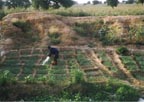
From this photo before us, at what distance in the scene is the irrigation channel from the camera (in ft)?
51.8

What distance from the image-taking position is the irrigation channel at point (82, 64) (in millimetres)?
15788

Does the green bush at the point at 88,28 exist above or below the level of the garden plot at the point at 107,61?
above

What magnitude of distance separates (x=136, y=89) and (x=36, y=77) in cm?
358

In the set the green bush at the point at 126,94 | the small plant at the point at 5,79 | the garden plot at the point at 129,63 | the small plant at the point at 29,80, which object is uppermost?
the small plant at the point at 5,79

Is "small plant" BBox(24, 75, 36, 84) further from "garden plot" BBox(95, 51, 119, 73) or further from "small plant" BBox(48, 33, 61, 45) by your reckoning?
"small plant" BBox(48, 33, 61, 45)

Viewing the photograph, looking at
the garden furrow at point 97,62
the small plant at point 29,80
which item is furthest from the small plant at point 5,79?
the garden furrow at point 97,62

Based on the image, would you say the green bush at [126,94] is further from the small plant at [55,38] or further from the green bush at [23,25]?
the green bush at [23,25]

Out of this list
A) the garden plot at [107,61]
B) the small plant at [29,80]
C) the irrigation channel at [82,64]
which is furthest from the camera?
the garden plot at [107,61]

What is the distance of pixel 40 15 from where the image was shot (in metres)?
21.2

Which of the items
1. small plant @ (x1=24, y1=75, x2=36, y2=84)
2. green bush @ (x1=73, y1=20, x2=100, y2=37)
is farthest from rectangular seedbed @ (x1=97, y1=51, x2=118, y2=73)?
small plant @ (x1=24, y1=75, x2=36, y2=84)

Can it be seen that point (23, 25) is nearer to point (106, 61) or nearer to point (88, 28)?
point (88, 28)

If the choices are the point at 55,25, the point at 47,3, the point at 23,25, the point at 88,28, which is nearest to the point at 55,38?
the point at 55,25

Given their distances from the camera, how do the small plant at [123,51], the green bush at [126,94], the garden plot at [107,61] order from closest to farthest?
1. the green bush at [126,94]
2. the garden plot at [107,61]
3. the small plant at [123,51]

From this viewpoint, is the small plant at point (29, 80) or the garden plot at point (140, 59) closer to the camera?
the small plant at point (29, 80)
